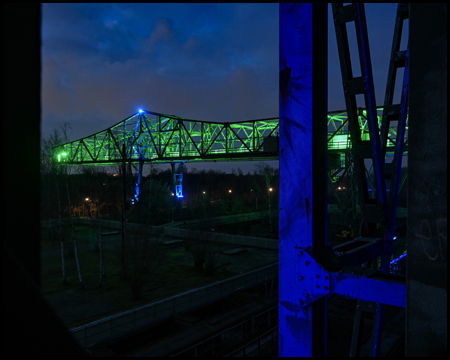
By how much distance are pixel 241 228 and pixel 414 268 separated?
116ft

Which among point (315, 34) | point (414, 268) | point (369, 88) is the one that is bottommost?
point (414, 268)

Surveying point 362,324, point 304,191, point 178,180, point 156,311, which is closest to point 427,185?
point 304,191

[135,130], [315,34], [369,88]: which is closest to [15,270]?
[315,34]

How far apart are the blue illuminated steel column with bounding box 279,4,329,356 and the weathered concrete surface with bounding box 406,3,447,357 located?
74 cm

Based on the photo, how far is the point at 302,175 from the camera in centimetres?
237

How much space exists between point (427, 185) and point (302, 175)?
0.88 metres

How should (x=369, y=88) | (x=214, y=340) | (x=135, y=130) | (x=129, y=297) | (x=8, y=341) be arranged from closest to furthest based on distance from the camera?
1. (x=8, y=341)
2. (x=369, y=88)
3. (x=214, y=340)
4. (x=129, y=297)
5. (x=135, y=130)

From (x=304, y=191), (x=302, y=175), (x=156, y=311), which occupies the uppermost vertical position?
(x=302, y=175)

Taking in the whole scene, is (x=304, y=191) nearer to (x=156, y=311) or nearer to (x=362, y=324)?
(x=362, y=324)

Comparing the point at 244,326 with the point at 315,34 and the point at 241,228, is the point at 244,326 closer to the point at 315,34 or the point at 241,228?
the point at 315,34

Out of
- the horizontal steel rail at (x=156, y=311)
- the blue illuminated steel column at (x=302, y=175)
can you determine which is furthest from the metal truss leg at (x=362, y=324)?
the horizontal steel rail at (x=156, y=311)

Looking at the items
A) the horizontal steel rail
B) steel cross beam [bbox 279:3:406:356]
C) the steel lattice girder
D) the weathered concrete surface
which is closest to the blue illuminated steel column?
steel cross beam [bbox 279:3:406:356]

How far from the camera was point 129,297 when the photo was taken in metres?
15.4

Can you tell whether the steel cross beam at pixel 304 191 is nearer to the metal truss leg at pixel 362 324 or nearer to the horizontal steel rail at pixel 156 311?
the metal truss leg at pixel 362 324
